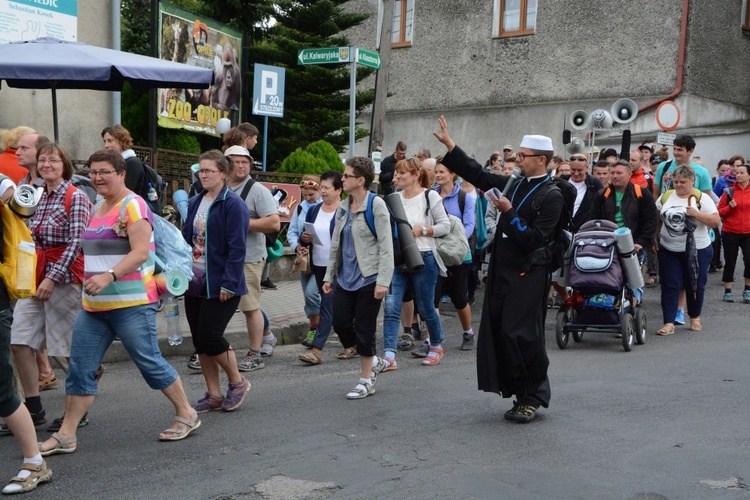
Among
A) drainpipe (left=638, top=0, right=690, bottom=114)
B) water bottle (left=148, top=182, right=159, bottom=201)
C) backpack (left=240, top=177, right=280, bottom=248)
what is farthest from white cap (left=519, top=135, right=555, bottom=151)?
drainpipe (left=638, top=0, right=690, bottom=114)

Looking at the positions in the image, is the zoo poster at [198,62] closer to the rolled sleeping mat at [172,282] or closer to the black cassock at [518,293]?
the black cassock at [518,293]

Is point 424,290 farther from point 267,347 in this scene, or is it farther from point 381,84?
point 381,84

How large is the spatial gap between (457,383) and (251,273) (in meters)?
2.00

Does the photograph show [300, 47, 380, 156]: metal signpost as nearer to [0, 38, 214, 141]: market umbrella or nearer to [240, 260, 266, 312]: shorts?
[0, 38, 214, 141]: market umbrella

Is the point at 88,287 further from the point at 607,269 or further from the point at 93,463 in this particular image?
the point at 607,269

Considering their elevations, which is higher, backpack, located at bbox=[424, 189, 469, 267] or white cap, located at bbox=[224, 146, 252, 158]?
white cap, located at bbox=[224, 146, 252, 158]

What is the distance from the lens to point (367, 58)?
14.1m

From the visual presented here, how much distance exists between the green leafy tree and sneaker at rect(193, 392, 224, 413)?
17.9 meters

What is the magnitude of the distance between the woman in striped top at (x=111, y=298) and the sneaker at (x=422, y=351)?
151 inches

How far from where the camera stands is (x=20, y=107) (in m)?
14.5

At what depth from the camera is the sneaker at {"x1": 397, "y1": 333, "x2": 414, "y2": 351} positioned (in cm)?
982

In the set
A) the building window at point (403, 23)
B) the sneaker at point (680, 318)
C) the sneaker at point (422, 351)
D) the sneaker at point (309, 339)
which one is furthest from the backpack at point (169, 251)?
the building window at point (403, 23)

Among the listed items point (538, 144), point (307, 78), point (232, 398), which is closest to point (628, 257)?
point (538, 144)

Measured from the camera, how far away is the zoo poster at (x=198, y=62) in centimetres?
1781
